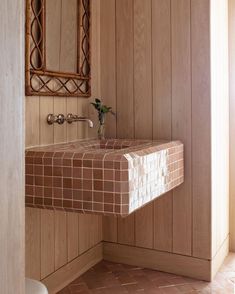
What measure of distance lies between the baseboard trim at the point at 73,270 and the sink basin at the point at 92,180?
71 cm

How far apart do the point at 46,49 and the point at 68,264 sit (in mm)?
1392

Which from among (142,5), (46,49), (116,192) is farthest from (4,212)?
(142,5)

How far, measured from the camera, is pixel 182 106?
271 cm

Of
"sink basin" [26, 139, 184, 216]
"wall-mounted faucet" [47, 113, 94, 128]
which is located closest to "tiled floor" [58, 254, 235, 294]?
"sink basin" [26, 139, 184, 216]

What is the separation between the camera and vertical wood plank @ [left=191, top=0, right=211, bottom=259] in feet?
8.60

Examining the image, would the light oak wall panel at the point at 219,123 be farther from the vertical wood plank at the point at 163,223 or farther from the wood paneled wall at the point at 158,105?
the vertical wood plank at the point at 163,223

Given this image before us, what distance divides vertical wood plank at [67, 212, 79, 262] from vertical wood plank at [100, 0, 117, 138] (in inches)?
26.6

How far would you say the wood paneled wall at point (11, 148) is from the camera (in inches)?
30.7

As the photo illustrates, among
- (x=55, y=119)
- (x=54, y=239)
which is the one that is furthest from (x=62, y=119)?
(x=54, y=239)

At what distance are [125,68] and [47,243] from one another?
1342mm

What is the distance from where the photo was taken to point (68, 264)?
262cm

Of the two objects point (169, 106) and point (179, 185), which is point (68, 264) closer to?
point (179, 185)

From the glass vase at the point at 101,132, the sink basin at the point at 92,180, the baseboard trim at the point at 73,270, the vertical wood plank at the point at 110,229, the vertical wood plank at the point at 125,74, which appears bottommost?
the baseboard trim at the point at 73,270

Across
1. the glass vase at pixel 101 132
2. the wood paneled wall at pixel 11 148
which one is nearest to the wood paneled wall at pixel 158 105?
the glass vase at pixel 101 132
